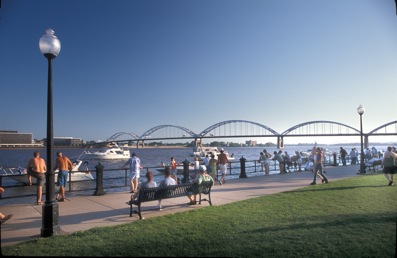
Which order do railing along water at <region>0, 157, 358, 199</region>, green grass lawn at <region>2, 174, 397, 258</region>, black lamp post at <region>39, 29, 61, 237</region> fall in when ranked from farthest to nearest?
railing along water at <region>0, 157, 358, 199</region> < black lamp post at <region>39, 29, 61, 237</region> < green grass lawn at <region>2, 174, 397, 258</region>

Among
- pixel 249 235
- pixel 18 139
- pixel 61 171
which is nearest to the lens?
pixel 249 235

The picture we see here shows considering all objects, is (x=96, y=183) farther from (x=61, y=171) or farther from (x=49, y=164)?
(x=49, y=164)

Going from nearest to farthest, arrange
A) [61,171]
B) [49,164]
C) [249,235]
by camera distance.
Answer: [249,235] → [49,164] → [61,171]

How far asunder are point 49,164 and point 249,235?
446 centimetres

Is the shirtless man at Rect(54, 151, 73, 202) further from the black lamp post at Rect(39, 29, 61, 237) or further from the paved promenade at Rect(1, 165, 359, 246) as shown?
the black lamp post at Rect(39, 29, 61, 237)

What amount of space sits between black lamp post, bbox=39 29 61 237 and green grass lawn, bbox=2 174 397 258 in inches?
12.9

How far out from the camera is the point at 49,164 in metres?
6.32

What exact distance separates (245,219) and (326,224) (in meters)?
1.78

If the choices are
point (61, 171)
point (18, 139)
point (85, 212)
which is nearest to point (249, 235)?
point (85, 212)

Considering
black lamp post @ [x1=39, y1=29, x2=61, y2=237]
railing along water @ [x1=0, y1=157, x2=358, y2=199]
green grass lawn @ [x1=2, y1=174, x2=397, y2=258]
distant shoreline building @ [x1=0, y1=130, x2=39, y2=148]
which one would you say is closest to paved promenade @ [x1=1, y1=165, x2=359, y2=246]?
black lamp post @ [x1=39, y1=29, x2=61, y2=237]

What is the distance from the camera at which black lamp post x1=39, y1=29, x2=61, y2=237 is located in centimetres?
600

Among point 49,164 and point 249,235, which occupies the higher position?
point 49,164

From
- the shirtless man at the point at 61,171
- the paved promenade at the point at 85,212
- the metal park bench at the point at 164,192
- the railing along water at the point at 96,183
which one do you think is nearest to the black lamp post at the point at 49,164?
the paved promenade at the point at 85,212

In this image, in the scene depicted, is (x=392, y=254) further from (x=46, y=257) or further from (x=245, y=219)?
(x=46, y=257)
